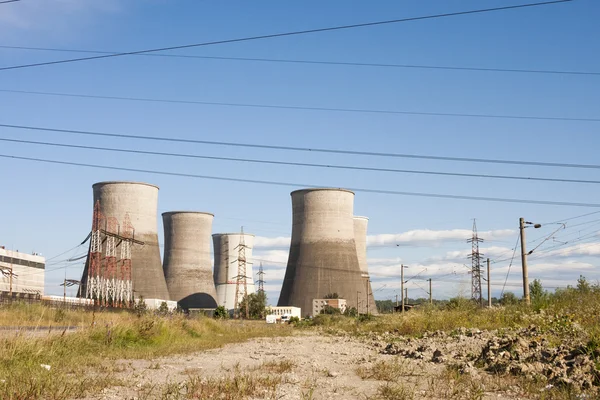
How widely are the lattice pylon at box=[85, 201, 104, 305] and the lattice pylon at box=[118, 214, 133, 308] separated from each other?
4.46 ft

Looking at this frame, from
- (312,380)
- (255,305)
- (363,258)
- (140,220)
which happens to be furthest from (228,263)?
(312,380)

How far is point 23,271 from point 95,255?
37.2m

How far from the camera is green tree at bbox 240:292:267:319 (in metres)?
52.3

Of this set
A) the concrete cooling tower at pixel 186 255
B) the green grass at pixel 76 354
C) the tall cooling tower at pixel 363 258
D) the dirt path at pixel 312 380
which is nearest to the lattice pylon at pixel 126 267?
the concrete cooling tower at pixel 186 255

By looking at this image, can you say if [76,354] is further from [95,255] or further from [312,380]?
[95,255]

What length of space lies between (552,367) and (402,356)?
3281 millimetres

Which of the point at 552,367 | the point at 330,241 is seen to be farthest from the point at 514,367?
the point at 330,241

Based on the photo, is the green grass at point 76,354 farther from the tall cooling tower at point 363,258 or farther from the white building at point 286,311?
the tall cooling tower at point 363,258

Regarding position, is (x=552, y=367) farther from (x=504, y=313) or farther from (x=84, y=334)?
(x=504, y=313)

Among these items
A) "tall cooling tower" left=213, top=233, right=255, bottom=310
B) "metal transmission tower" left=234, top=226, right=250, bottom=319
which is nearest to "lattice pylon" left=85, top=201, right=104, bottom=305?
"metal transmission tower" left=234, top=226, right=250, bottom=319

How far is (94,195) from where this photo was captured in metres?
39.5

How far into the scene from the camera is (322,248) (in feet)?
135

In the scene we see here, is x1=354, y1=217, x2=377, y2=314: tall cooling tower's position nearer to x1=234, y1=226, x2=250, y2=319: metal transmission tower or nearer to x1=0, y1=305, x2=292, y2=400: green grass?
x1=234, y1=226, x2=250, y2=319: metal transmission tower

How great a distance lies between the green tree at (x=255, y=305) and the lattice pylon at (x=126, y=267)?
12866 mm
